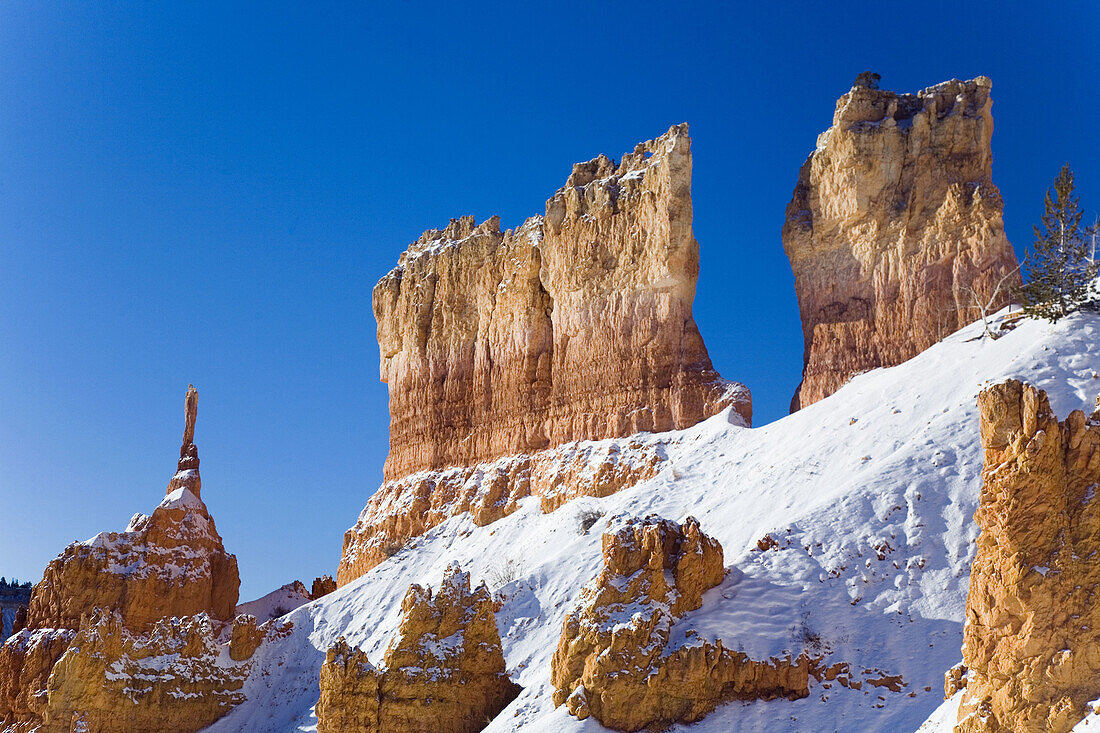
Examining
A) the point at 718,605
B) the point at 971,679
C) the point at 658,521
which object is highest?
the point at 658,521

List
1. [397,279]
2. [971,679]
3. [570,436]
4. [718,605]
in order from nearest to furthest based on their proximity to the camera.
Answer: [971,679], [718,605], [570,436], [397,279]

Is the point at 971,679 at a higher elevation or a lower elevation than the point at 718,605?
lower

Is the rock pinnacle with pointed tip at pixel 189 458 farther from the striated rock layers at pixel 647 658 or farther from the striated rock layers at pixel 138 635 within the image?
the striated rock layers at pixel 647 658

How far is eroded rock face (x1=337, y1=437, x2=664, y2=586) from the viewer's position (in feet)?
161

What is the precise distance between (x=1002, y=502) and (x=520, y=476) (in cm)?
3579

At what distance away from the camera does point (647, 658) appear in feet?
93.9

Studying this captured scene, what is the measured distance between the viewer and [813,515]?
35125 millimetres

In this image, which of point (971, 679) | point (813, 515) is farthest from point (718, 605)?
point (971, 679)

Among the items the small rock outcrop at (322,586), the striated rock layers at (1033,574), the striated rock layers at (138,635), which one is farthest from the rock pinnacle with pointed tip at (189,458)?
the striated rock layers at (1033,574)

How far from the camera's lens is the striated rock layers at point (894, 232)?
45719 mm

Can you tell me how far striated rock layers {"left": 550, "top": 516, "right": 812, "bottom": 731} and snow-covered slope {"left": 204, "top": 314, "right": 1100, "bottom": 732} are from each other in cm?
54

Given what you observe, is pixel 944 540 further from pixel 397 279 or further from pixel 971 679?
pixel 397 279

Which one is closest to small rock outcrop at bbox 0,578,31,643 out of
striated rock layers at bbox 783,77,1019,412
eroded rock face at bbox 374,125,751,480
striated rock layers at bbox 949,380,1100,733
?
eroded rock face at bbox 374,125,751,480

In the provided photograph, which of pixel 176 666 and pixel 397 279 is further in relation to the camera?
pixel 397 279
